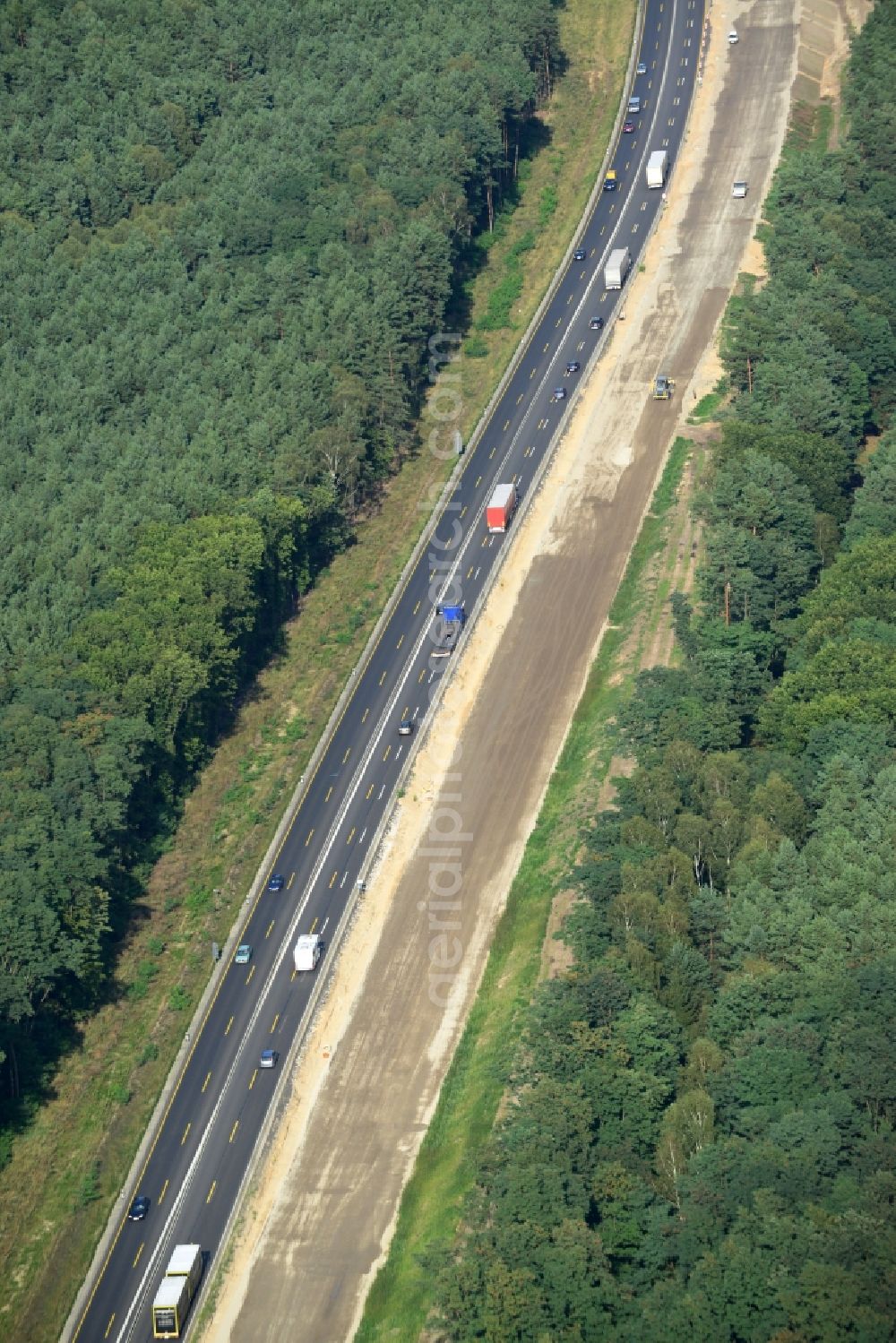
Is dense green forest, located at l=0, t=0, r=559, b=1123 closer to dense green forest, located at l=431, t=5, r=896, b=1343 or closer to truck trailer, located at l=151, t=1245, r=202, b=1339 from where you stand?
truck trailer, located at l=151, t=1245, r=202, b=1339

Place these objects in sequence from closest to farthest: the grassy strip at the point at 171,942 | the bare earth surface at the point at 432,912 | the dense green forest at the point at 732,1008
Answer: the dense green forest at the point at 732,1008, the bare earth surface at the point at 432,912, the grassy strip at the point at 171,942

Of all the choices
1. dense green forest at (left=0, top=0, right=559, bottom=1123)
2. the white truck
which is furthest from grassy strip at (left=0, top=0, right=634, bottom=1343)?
the white truck

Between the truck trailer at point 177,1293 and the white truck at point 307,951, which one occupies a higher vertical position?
the white truck at point 307,951

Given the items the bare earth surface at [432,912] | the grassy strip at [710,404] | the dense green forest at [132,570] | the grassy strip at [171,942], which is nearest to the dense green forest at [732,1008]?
the bare earth surface at [432,912]

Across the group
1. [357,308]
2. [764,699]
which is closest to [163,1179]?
[764,699]

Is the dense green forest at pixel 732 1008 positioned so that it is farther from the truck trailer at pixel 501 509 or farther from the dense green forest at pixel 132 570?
the dense green forest at pixel 132 570

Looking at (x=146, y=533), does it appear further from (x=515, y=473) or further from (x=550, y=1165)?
(x=550, y=1165)
